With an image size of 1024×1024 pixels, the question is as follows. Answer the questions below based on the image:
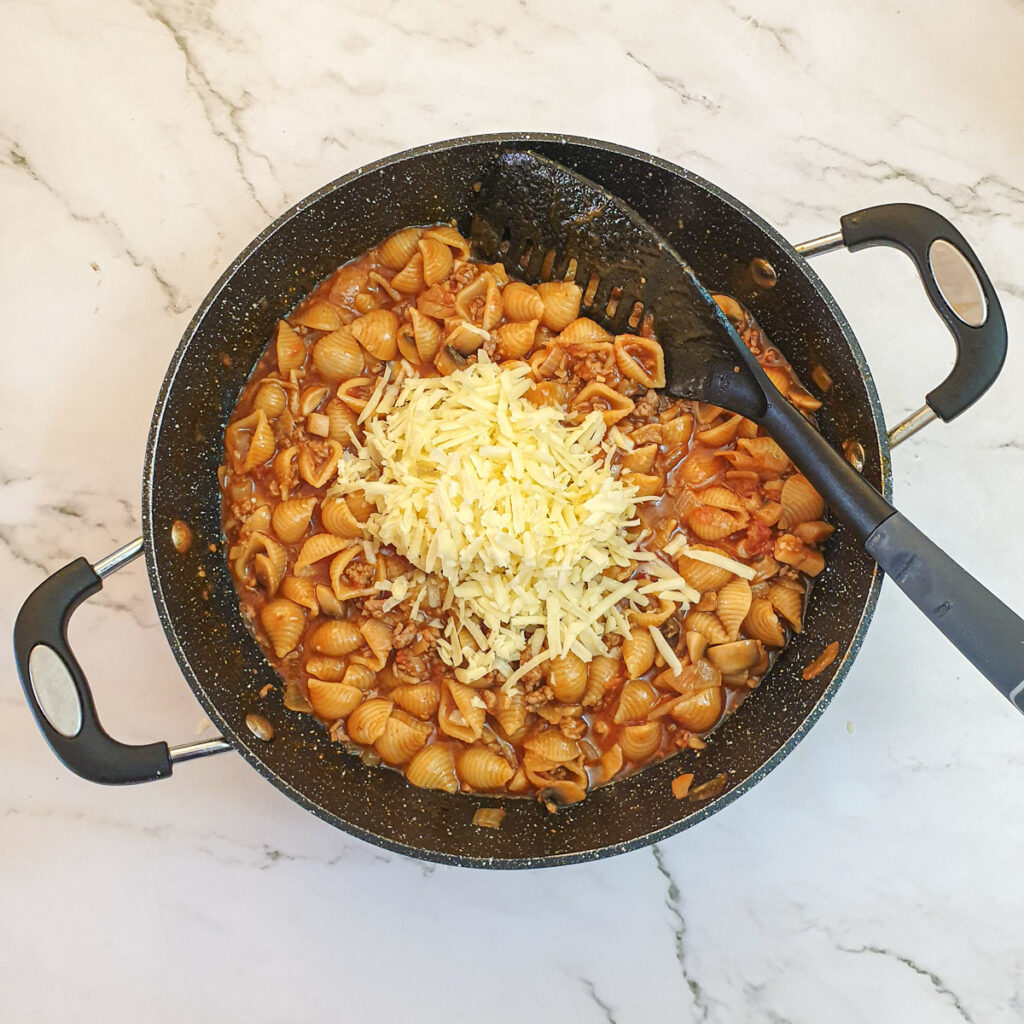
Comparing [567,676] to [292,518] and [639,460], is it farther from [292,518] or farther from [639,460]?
[292,518]

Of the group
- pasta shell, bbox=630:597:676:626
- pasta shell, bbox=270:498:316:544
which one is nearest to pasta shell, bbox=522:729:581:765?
pasta shell, bbox=630:597:676:626

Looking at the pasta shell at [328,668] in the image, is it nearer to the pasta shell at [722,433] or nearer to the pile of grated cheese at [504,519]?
the pile of grated cheese at [504,519]

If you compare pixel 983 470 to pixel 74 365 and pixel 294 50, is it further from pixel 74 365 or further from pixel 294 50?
pixel 74 365

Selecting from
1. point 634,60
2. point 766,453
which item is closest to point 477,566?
point 766,453

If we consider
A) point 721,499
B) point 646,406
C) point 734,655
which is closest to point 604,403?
point 646,406

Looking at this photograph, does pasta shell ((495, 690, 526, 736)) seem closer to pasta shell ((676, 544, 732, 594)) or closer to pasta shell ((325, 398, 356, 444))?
pasta shell ((676, 544, 732, 594))

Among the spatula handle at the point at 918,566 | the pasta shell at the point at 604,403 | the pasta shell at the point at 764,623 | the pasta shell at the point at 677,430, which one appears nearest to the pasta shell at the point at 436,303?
the pasta shell at the point at 604,403
